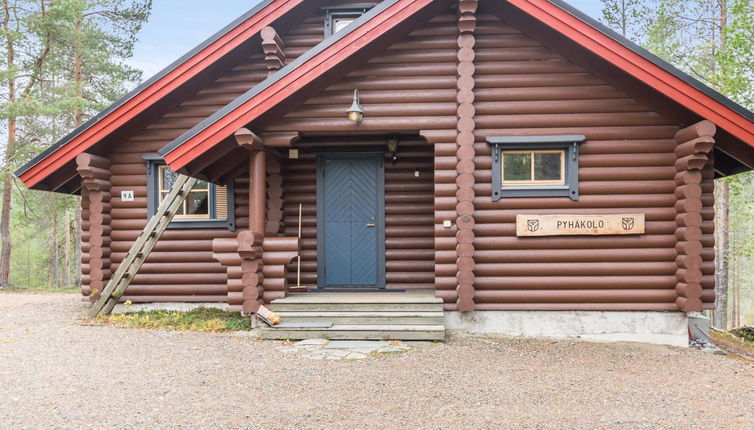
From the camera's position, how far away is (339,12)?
9820 mm

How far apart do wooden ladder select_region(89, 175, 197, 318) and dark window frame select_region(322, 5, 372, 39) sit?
157 inches

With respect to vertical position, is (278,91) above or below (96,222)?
above

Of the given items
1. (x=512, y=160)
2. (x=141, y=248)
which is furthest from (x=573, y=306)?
(x=141, y=248)

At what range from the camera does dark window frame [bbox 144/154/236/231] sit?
9500 mm

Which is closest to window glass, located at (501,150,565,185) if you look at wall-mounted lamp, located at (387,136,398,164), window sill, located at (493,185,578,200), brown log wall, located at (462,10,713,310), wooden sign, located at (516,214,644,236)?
window sill, located at (493,185,578,200)

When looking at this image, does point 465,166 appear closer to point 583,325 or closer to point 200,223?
point 583,325

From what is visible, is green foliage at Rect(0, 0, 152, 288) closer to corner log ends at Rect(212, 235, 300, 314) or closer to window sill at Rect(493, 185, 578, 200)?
A: corner log ends at Rect(212, 235, 300, 314)

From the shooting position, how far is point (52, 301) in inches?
477

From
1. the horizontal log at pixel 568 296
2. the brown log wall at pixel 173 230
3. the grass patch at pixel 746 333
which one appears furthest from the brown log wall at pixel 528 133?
the grass patch at pixel 746 333

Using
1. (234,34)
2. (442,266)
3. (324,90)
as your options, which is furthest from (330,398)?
(234,34)

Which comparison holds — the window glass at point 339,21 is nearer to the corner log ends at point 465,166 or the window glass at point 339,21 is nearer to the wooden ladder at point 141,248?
the corner log ends at point 465,166

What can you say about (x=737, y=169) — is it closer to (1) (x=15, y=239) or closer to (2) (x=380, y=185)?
(2) (x=380, y=185)

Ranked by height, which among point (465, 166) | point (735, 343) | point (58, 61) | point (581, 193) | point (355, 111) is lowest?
point (735, 343)

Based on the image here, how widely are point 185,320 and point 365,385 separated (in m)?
4.54
